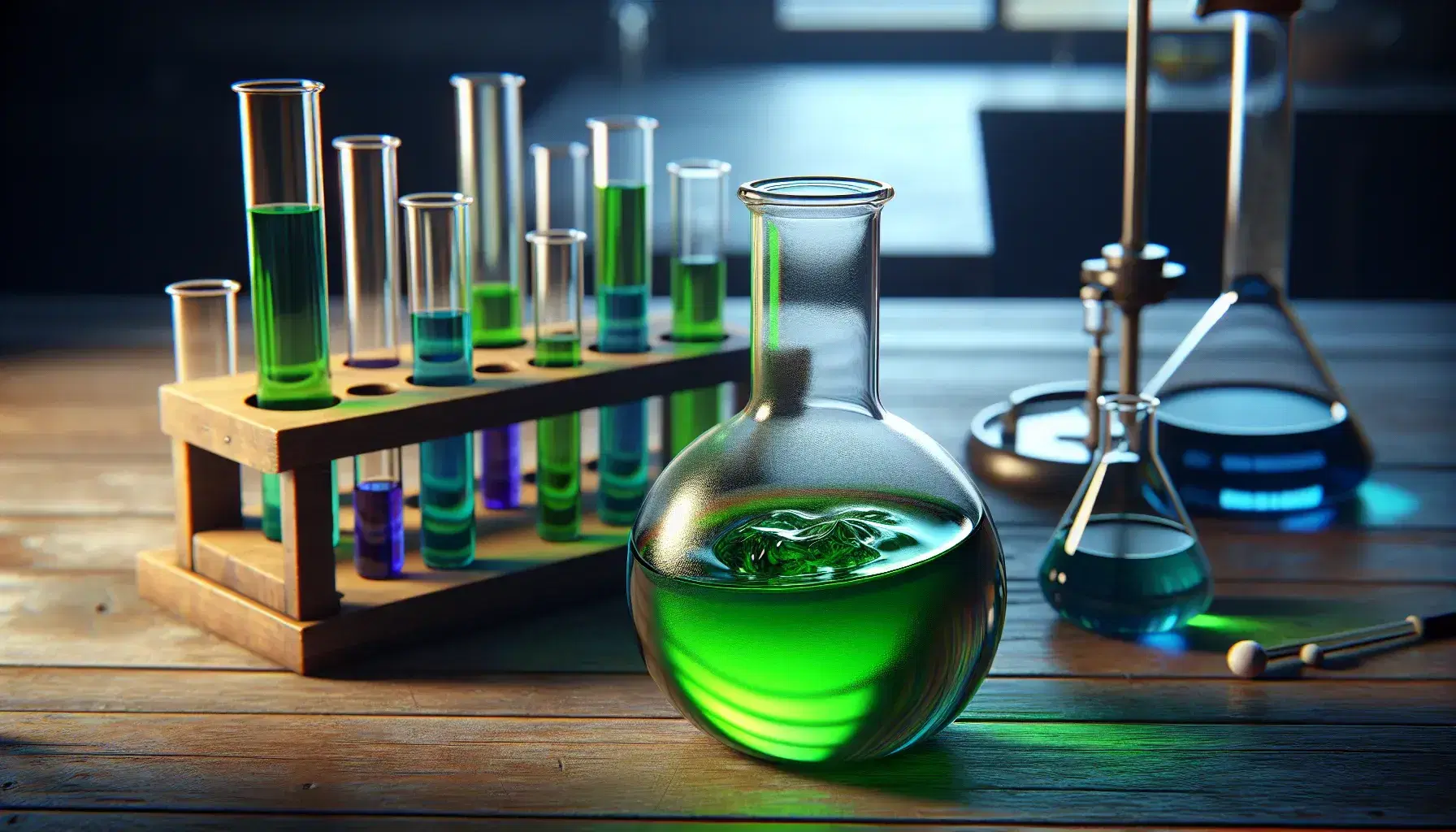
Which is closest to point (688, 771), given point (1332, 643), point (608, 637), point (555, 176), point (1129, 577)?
point (608, 637)

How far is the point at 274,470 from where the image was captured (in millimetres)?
1000

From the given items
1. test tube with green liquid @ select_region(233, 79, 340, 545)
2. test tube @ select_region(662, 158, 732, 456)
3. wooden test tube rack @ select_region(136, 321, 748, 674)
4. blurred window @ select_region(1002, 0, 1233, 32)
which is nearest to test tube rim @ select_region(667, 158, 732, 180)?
test tube @ select_region(662, 158, 732, 456)

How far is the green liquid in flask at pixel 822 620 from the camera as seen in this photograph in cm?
81

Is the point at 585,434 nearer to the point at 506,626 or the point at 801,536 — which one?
the point at 506,626

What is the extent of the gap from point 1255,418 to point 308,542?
74 centimetres

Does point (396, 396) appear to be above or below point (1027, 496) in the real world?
above

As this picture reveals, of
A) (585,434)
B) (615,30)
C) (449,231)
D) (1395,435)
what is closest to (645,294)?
(449,231)

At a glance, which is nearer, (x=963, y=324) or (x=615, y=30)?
(x=963, y=324)

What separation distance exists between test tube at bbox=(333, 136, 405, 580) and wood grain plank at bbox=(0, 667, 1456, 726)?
4.1 inches

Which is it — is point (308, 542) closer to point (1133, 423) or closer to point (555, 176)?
point (555, 176)

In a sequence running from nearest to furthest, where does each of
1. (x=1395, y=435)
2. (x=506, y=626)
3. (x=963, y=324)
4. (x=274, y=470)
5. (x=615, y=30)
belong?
(x=274, y=470), (x=506, y=626), (x=1395, y=435), (x=963, y=324), (x=615, y=30)

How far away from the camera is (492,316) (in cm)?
122

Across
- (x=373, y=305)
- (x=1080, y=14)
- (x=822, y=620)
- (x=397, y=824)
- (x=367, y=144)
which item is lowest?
→ (x=397, y=824)

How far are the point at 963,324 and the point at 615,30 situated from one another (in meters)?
1.68
